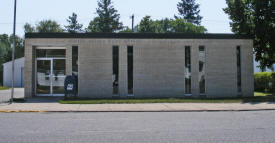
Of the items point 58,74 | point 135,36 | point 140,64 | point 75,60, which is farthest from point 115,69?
point 58,74

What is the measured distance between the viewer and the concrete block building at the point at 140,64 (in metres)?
19.3

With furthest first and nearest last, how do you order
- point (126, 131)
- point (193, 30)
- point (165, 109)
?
point (193, 30)
point (165, 109)
point (126, 131)

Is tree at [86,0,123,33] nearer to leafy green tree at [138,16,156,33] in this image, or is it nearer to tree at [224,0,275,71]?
leafy green tree at [138,16,156,33]

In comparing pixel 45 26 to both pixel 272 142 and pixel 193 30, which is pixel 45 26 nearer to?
pixel 193 30

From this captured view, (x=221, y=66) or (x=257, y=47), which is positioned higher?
(x=257, y=47)

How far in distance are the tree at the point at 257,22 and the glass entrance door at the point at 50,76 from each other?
46.3 ft

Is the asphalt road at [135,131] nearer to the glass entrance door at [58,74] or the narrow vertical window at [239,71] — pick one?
the glass entrance door at [58,74]

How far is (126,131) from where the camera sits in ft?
27.1

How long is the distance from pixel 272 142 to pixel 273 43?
57.4ft

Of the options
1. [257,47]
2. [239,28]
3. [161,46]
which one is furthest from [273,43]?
[161,46]

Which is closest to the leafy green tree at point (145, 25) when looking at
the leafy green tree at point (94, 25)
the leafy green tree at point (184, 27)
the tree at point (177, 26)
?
the tree at point (177, 26)

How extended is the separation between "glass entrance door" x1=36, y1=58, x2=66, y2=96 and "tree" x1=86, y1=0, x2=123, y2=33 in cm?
4361

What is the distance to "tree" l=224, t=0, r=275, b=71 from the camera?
2195 cm

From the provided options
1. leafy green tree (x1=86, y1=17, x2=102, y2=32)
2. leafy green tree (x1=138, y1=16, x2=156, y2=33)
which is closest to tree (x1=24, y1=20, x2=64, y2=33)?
leafy green tree (x1=86, y1=17, x2=102, y2=32)
